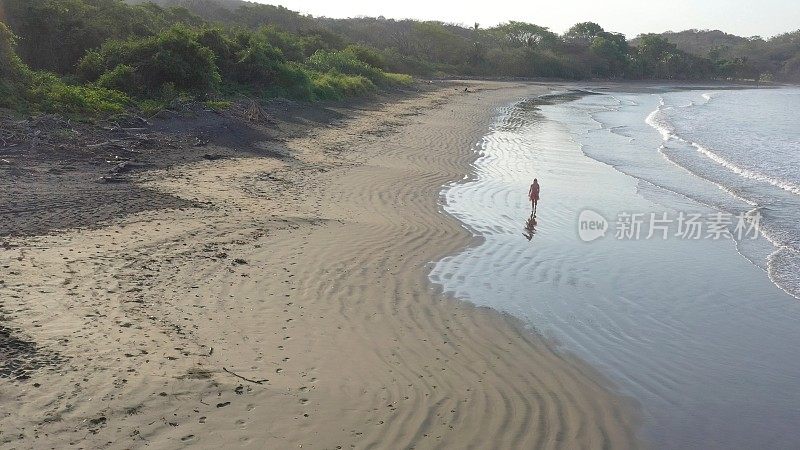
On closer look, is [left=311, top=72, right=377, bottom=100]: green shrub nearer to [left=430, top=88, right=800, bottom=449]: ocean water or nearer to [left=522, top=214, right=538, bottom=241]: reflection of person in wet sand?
[left=430, top=88, right=800, bottom=449]: ocean water

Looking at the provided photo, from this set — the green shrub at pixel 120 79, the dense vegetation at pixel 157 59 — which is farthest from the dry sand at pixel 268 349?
the green shrub at pixel 120 79

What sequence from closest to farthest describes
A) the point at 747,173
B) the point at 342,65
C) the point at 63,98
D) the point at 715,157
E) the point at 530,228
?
the point at 530,228, the point at 63,98, the point at 747,173, the point at 715,157, the point at 342,65

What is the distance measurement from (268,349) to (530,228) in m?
6.65

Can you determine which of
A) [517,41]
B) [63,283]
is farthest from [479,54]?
[63,283]

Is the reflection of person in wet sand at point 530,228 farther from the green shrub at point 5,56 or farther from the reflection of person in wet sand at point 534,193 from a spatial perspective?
the green shrub at point 5,56

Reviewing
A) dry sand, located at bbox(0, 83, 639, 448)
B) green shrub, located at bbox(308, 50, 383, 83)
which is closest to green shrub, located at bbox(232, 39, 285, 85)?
green shrub, located at bbox(308, 50, 383, 83)

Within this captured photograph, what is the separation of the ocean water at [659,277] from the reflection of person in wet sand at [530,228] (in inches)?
1.2

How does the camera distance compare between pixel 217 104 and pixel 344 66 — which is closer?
pixel 217 104

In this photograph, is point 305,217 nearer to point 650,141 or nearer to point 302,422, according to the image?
point 302,422

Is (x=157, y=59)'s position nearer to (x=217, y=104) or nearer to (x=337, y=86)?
(x=217, y=104)

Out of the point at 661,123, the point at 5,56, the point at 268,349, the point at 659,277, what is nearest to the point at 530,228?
the point at 659,277

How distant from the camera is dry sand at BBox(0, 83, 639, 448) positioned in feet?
15.1

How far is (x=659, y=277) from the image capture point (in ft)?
30.3

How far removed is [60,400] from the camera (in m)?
4.50
